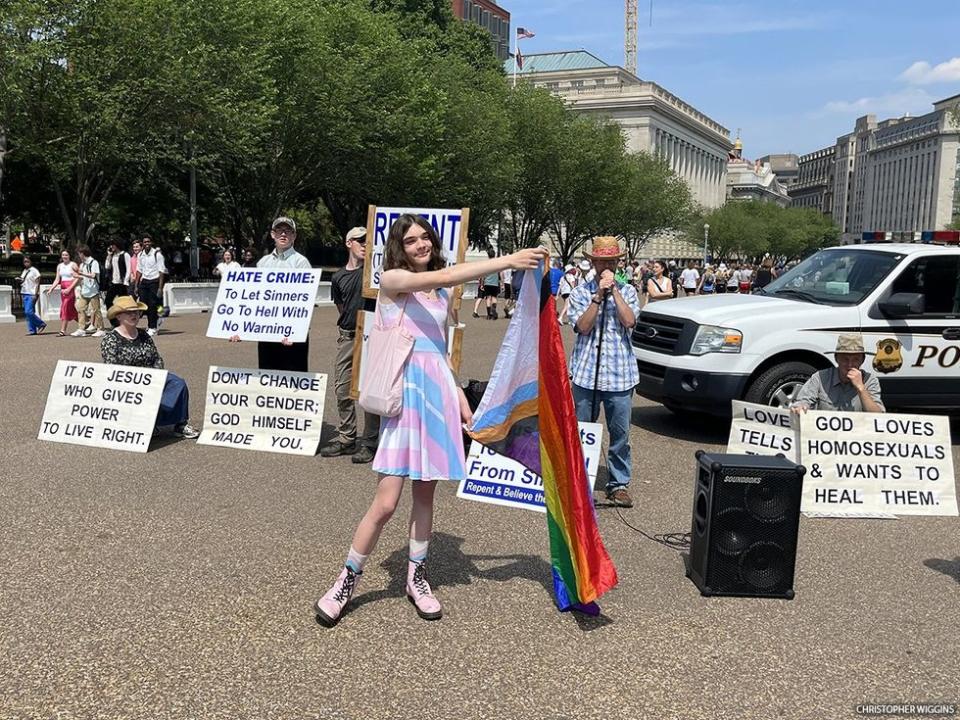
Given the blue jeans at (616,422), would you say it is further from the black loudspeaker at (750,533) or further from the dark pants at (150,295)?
the dark pants at (150,295)

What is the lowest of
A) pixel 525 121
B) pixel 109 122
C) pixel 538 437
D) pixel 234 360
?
pixel 234 360

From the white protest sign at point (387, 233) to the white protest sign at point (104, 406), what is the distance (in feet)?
7.10

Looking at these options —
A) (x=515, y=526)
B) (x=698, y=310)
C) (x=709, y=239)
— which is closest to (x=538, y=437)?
(x=515, y=526)

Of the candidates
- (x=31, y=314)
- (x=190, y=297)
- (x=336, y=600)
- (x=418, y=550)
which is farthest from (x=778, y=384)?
(x=190, y=297)

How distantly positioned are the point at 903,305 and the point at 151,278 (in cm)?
1396

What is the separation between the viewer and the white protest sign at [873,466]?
6.46m

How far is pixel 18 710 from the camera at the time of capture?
3.39 meters

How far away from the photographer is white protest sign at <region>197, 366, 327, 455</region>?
7.89 meters

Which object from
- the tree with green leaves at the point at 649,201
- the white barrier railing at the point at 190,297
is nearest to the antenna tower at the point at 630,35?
the tree with green leaves at the point at 649,201

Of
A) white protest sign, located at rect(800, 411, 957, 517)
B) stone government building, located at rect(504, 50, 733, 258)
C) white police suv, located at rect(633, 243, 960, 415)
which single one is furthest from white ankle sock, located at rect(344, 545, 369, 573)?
stone government building, located at rect(504, 50, 733, 258)

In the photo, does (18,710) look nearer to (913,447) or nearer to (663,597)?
(663,597)

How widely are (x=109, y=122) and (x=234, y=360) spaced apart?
11.7 metres

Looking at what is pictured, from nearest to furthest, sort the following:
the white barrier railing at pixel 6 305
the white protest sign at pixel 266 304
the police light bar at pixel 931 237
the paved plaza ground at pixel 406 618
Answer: the paved plaza ground at pixel 406 618, the white protest sign at pixel 266 304, the police light bar at pixel 931 237, the white barrier railing at pixel 6 305

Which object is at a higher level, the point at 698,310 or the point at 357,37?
the point at 357,37
